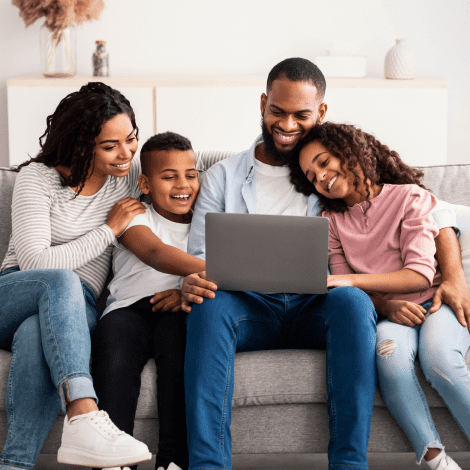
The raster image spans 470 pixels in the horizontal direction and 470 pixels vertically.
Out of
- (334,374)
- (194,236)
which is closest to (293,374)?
(334,374)

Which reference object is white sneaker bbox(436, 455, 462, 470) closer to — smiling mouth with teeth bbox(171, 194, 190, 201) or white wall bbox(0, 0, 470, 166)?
smiling mouth with teeth bbox(171, 194, 190, 201)

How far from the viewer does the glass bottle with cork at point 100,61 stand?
10.9ft

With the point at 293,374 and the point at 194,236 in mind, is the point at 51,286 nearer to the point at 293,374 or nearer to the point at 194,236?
the point at 194,236

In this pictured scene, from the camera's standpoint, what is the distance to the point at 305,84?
71.6 inches

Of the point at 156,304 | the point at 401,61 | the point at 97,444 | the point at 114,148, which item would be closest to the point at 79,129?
the point at 114,148

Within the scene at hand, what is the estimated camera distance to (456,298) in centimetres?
153

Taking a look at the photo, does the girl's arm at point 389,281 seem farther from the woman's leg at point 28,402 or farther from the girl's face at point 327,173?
the woman's leg at point 28,402

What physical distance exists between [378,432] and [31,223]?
1061 mm

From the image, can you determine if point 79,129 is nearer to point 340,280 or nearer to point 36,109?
point 340,280

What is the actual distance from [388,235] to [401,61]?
6.61ft

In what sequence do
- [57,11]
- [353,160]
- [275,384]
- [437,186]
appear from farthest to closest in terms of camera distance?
[57,11], [437,186], [353,160], [275,384]

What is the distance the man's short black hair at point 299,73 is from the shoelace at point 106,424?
1114mm

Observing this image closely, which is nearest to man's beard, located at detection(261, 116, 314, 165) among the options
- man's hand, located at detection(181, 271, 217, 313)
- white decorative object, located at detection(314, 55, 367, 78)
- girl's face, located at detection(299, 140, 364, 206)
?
girl's face, located at detection(299, 140, 364, 206)

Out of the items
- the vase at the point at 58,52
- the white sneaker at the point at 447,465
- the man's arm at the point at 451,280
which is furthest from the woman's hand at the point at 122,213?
the vase at the point at 58,52
